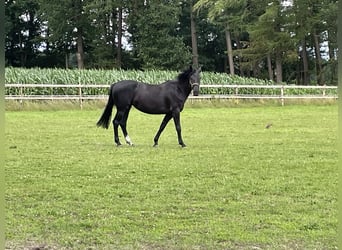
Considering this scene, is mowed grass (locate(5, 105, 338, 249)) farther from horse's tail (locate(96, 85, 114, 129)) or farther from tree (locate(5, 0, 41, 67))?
tree (locate(5, 0, 41, 67))

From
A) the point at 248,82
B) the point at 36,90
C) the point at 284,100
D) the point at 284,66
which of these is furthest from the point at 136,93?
the point at 284,66

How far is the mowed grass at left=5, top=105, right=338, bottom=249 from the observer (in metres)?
3.46

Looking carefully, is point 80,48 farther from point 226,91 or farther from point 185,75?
point 185,75

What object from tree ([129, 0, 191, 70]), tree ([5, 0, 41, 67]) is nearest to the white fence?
tree ([129, 0, 191, 70])

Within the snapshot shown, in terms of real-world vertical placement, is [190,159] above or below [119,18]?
A: below

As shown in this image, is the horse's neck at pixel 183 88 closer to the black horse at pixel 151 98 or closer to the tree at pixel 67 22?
the black horse at pixel 151 98

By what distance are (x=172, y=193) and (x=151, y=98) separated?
4.07m

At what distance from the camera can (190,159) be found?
22.9ft

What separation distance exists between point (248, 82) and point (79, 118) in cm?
1058

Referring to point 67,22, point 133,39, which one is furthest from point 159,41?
point 67,22

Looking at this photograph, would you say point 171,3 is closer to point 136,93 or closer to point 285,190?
point 136,93

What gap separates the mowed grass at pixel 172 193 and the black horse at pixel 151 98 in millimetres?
440

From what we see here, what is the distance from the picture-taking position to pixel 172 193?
189 inches

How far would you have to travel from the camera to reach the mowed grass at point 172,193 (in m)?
3.46
